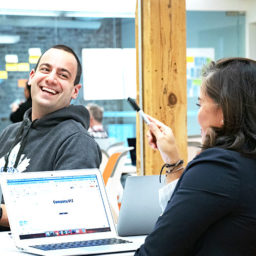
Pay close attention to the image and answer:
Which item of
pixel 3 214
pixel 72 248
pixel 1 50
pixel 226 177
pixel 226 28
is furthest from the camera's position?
pixel 226 28

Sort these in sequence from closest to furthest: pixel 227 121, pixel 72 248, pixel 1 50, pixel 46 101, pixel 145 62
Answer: pixel 227 121, pixel 72 248, pixel 46 101, pixel 145 62, pixel 1 50

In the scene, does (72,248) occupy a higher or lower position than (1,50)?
lower

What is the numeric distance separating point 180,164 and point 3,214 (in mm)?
816

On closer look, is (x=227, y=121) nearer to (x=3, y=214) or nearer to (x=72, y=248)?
(x=72, y=248)

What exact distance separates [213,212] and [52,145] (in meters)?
1.19

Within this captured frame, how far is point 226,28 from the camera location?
9273 mm

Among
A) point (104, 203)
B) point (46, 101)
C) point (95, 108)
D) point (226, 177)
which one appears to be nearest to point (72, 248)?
point (104, 203)

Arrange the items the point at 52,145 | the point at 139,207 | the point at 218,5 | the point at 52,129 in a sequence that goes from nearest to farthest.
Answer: the point at 139,207 → the point at 52,145 → the point at 52,129 → the point at 218,5

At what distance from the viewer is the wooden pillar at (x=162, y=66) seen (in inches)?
156

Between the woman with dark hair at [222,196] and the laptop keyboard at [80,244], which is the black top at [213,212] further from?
the laptop keyboard at [80,244]

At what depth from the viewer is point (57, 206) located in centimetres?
230

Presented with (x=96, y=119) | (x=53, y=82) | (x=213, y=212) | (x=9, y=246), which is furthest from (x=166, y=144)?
(x=96, y=119)

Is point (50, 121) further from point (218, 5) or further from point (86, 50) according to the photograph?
point (218, 5)

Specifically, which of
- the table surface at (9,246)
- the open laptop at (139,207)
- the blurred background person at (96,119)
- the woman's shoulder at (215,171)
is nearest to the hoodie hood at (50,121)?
the table surface at (9,246)
